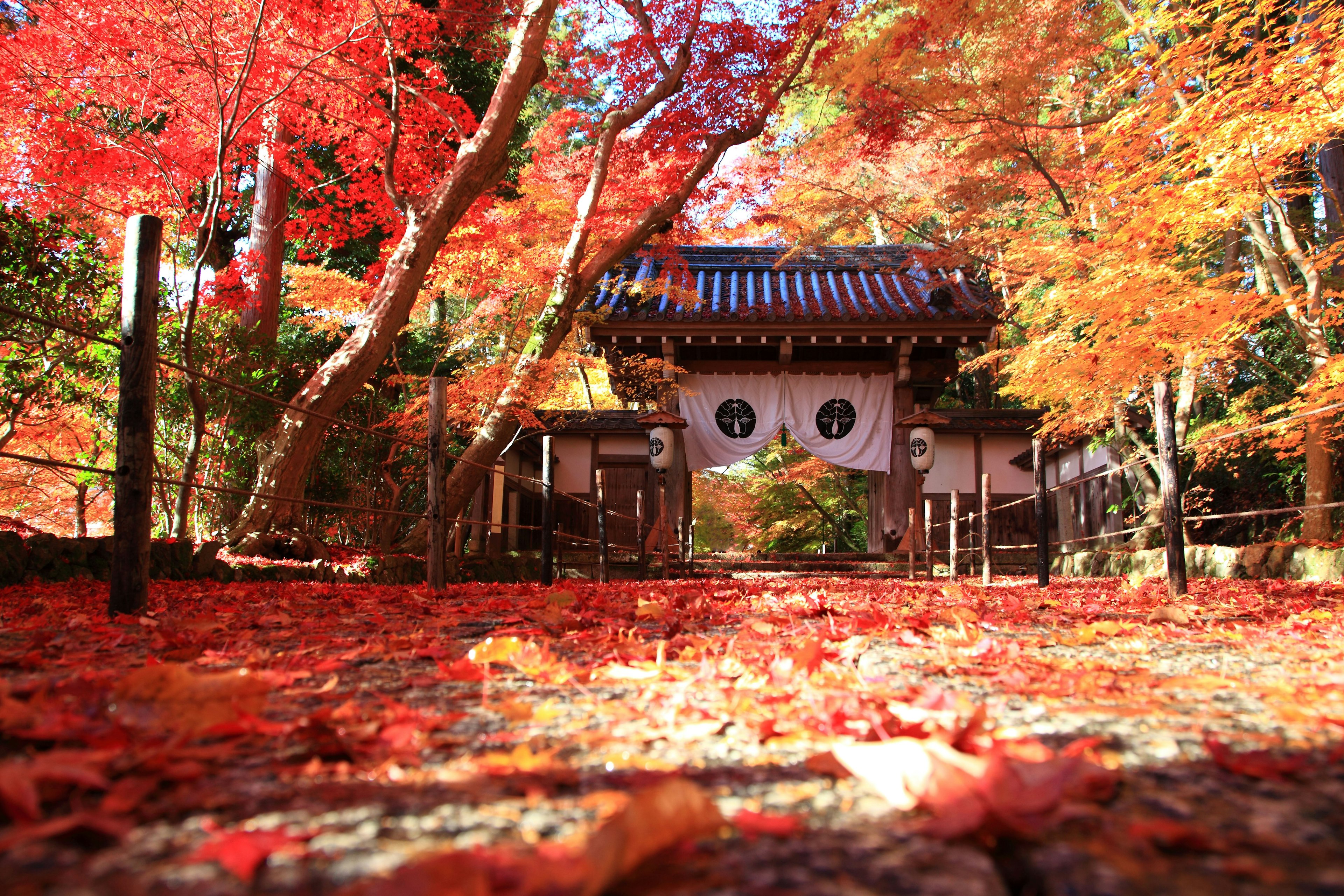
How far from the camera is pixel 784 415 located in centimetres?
1228

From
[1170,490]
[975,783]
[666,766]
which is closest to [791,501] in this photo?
[1170,490]

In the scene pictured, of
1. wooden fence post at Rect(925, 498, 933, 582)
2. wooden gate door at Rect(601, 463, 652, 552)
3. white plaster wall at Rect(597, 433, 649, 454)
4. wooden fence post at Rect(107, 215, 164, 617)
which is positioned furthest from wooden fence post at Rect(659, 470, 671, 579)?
wooden fence post at Rect(107, 215, 164, 617)

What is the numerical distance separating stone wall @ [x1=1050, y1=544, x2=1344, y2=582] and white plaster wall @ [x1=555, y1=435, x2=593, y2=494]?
24.0 ft

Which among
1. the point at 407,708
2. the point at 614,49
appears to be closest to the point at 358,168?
the point at 614,49

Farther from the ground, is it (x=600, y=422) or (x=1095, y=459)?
(x=600, y=422)

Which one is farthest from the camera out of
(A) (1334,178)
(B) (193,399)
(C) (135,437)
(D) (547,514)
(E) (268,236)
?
(E) (268,236)

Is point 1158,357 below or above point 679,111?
below

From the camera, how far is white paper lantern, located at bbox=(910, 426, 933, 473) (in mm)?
10828

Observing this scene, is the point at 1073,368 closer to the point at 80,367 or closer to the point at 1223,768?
the point at 1223,768

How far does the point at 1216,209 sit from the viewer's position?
5453 mm

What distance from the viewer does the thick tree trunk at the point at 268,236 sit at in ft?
28.5

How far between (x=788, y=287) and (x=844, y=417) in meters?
2.27

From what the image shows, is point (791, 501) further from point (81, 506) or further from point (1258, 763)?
point (1258, 763)

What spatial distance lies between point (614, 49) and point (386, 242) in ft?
12.0
